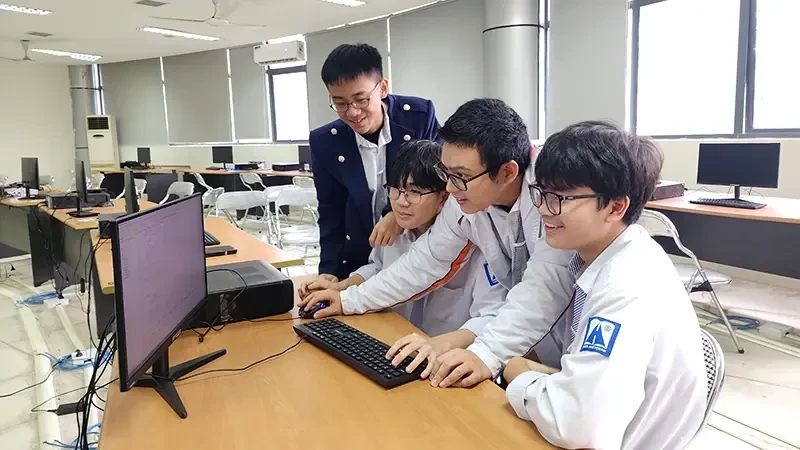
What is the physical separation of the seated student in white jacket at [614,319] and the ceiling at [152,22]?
6.44 m

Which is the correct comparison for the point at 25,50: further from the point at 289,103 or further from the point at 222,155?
the point at 289,103

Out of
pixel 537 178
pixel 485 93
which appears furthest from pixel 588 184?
pixel 485 93

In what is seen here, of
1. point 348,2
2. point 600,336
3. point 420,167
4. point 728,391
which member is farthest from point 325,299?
point 348,2

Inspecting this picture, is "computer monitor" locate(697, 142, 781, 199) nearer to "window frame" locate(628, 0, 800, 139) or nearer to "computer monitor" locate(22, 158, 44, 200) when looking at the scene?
"window frame" locate(628, 0, 800, 139)

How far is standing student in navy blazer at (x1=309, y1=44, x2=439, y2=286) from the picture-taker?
1.88 metres

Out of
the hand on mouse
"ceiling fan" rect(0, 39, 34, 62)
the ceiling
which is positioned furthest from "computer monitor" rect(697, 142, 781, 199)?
"ceiling fan" rect(0, 39, 34, 62)

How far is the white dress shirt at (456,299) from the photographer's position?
1551 mm

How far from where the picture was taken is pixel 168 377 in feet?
3.97

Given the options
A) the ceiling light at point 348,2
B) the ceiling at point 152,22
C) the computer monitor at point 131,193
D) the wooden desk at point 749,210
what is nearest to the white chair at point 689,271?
the wooden desk at point 749,210

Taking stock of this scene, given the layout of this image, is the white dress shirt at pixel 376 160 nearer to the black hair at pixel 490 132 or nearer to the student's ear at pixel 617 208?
the black hair at pixel 490 132

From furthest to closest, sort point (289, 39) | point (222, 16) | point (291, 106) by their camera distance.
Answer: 1. point (291, 106)
2. point (289, 39)
3. point (222, 16)

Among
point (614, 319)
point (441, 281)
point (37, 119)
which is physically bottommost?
point (441, 281)

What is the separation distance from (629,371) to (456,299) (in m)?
0.89

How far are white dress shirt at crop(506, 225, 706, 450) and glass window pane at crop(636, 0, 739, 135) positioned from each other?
4.51 m
